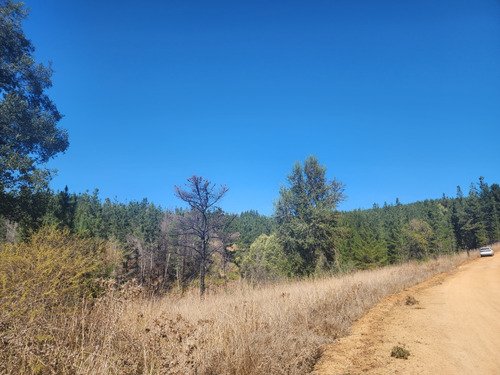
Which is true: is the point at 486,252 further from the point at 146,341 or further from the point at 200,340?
the point at 146,341

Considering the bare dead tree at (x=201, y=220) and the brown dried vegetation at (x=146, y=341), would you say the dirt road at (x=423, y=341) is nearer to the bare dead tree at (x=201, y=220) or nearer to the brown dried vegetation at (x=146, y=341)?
the brown dried vegetation at (x=146, y=341)

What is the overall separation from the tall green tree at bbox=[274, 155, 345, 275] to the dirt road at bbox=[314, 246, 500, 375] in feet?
38.7

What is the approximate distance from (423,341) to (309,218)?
15.6m

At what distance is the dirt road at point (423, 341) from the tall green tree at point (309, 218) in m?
11.8

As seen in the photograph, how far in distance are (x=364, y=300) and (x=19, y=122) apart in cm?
1746

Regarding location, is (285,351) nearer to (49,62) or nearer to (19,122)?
(19,122)

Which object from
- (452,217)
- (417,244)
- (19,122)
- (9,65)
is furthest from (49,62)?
(452,217)

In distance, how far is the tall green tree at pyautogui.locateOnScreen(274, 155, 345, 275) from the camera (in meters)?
20.4

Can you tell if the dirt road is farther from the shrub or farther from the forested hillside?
the forested hillside

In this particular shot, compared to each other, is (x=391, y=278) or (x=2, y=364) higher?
(x=2, y=364)

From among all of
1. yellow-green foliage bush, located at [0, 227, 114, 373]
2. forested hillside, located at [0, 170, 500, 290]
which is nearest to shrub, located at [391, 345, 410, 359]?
forested hillside, located at [0, 170, 500, 290]

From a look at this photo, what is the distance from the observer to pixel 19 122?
460 inches

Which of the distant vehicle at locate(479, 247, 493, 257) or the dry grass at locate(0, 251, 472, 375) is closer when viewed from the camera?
the dry grass at locate(0, 251, 472, 375)

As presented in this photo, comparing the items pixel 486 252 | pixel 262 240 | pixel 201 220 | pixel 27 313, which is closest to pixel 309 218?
pixel 201 220
